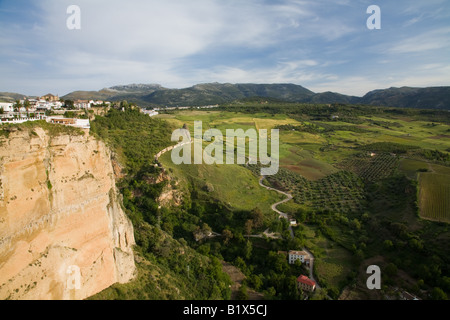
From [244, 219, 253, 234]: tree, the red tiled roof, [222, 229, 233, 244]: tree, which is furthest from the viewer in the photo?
[244, 219, 253, 234]: tree

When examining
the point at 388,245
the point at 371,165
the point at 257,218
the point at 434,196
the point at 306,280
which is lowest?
the point at 306,280

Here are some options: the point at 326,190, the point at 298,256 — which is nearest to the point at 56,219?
the point at 298,256

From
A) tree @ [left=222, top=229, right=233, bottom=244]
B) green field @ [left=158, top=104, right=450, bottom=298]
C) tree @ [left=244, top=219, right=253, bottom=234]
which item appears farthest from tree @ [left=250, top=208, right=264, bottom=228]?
tree @ [left=222, top=229, right=233, bottom=244]

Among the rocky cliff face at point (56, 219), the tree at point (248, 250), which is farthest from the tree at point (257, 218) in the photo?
the rocky cliff face at point (56, 219)

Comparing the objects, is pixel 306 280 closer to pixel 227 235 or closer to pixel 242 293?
pixel 242 293

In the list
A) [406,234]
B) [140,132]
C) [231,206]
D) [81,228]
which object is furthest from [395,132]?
[81,228]

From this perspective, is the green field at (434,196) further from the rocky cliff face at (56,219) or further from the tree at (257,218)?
the rocky cliff face at (56,219)

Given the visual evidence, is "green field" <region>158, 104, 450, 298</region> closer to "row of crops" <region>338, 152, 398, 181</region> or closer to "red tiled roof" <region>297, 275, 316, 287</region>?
"row of crops" <region>338, 152, 398, 181</region>

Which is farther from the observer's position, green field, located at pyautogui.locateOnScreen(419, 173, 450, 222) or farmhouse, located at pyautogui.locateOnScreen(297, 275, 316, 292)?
green field, located at pyautogui.locateOnScreen(419, 173, 450, 222)
